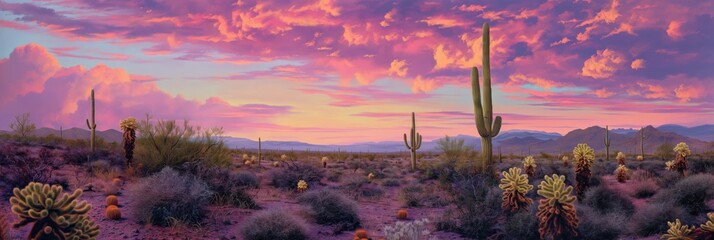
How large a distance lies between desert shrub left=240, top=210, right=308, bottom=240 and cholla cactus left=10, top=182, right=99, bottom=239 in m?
5.94

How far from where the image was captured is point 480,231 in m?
13.8

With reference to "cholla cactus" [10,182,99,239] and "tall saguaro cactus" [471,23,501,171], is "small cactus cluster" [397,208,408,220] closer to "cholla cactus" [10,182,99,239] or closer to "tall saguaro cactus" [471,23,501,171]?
"tall saguaro cactus" [471,23,501,171]

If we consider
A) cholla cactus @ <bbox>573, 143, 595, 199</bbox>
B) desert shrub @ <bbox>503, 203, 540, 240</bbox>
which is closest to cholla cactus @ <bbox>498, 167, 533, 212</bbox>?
desert shrub @ <bbox>503, 203, 540, 240</bbox>

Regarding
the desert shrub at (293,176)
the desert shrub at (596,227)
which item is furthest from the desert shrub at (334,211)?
the desert shrub at (293,176)

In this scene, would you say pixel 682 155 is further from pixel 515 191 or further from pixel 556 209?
pixel 556 209

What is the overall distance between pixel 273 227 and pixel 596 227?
7.24m

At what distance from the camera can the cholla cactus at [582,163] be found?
15977mm

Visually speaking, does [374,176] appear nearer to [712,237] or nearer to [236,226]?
[236,226]

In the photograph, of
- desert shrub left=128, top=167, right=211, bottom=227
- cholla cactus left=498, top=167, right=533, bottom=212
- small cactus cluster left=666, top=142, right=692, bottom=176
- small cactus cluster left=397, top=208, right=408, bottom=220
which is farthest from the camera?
small cactus cluster left=666, top=142, right=692, bottom=176

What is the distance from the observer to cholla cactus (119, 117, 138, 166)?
69.5ft

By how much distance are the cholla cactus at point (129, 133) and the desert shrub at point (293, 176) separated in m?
5.98

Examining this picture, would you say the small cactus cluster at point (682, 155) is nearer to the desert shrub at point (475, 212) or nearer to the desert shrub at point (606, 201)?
the desert shrub at point (606, 201)

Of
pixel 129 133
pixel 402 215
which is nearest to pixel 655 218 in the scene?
pixel 402 215

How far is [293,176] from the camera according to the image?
2472 centimetres
